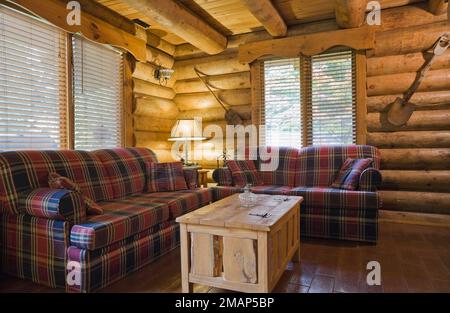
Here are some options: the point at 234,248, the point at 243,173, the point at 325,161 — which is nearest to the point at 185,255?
the point at 234,248

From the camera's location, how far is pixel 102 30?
363cm

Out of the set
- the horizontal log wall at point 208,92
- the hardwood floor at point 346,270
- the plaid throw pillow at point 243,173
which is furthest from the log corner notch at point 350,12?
the hardwood floor at point 346,270

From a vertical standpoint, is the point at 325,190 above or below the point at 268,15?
below

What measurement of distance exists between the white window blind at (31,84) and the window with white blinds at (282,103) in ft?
8.71

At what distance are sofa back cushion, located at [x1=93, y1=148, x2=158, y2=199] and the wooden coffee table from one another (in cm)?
134

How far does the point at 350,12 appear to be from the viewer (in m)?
3.48

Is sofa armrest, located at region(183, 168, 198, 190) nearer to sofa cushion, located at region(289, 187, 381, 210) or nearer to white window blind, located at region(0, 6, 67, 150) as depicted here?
sofa cushion, located at region(289, 187, 381, 210)

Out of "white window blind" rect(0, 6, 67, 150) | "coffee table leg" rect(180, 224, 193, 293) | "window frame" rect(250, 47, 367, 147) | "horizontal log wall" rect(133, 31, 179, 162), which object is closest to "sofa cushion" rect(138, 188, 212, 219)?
"coffee table leg" rect(180, 224, 193, 293)

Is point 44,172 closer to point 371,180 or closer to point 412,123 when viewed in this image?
Result: point 371,180

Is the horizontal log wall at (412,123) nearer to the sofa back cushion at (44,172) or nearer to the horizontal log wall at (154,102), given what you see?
the horizontal log wall at (154,102)

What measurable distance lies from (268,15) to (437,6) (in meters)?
1.91
